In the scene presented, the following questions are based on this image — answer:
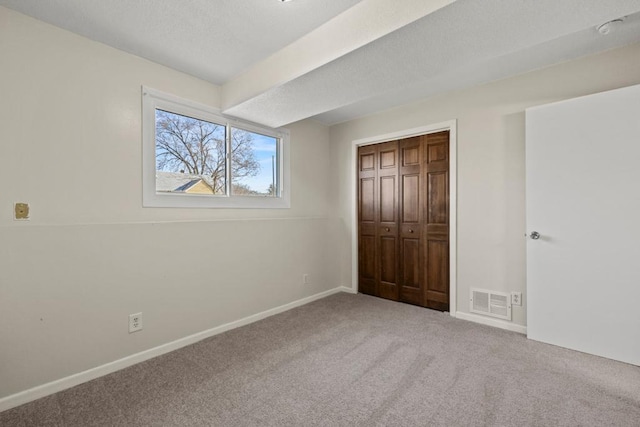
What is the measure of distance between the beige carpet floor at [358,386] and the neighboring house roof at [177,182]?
1.39 m

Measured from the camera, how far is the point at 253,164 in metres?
3.29

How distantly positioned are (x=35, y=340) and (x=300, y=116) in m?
2.65

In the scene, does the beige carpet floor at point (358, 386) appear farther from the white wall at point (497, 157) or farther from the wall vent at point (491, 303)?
the white wall at point (497, 157)

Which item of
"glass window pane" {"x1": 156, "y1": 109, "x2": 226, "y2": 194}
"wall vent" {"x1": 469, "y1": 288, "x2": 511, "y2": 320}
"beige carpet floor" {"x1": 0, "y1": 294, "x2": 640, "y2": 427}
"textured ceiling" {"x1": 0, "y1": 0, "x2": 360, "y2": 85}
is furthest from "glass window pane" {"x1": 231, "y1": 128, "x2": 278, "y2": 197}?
"wall vent" {"x1": 469, "y1": 288, "x2": 511, "y2": 320}

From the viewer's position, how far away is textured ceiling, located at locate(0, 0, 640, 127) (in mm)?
1515

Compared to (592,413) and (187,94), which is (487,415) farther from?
(187,94)

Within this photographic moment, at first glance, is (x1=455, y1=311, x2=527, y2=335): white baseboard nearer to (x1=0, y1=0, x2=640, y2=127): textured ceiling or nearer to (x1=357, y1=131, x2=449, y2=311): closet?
(x1=357, y1=131, x2=449, y2=311): closet

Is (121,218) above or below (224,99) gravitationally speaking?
below

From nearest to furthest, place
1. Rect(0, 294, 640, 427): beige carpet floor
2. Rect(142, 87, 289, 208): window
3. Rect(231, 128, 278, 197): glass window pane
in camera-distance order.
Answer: Rect(0, 294, 640, 427): beige carpet floor
Rect(142, 87, 289, 208): window
Rect(231, 128, 278, 197): glass window pane

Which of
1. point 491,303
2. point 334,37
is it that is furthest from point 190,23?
point 491,303

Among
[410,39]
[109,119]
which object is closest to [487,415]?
[410,39]

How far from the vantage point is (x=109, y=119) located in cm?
218

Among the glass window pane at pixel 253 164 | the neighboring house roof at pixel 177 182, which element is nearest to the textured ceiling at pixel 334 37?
the glass window pane at pixel 253 164

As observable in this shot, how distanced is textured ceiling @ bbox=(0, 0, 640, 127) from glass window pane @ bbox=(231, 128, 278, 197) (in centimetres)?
53
